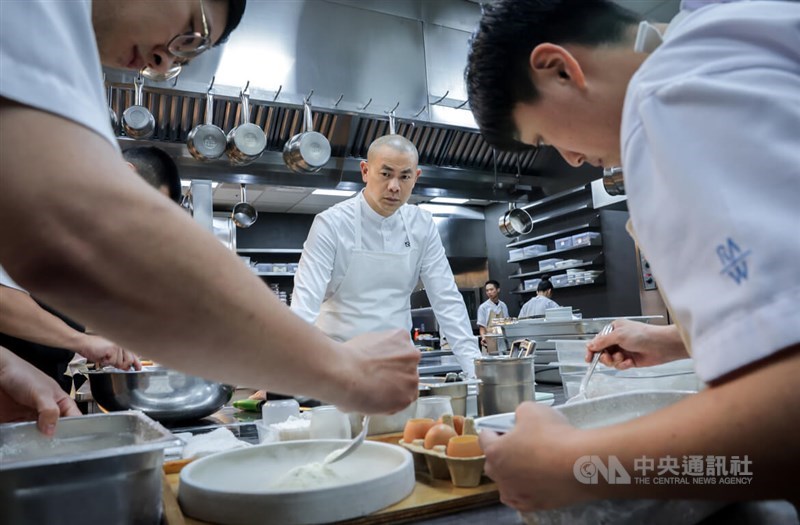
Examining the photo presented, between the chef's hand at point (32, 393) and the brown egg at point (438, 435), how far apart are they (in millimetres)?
716

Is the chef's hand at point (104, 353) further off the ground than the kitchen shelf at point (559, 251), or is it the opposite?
the kitchen shelf at point (559, 251)

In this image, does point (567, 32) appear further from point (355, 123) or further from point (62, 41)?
point (355, 123)

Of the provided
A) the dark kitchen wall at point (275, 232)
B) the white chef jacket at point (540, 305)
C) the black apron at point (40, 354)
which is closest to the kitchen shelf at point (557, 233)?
the white chef jacket at point (540, 305)

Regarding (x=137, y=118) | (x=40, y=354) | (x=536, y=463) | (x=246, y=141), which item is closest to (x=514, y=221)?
(x=246, y=141)

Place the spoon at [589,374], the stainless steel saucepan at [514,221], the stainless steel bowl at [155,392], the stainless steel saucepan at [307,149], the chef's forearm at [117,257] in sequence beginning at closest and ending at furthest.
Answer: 1. the chef's forearm at [117,257]
2. the spoon at [589,374]
3. the stainless steel bowl at [155,392]
4. the stainless steel saucepan at [307,149]
5. the stainless steel saucepan at [514,221]

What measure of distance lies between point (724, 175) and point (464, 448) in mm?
567

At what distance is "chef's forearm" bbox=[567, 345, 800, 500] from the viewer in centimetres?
47

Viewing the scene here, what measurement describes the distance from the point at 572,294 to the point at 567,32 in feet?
23.1

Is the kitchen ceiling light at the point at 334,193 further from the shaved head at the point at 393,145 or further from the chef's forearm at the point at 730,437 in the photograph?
the chef's forearm at the point at 730,437

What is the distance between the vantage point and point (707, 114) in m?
0.53

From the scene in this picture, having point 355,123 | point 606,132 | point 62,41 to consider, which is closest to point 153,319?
point 62,41

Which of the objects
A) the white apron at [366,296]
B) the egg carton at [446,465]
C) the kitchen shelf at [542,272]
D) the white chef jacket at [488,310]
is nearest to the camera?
the egg carton at [446,465]

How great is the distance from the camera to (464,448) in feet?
2.81

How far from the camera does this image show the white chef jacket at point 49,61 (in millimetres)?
460
